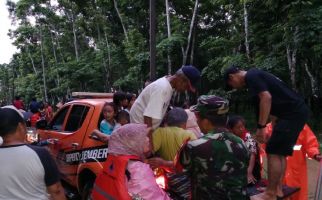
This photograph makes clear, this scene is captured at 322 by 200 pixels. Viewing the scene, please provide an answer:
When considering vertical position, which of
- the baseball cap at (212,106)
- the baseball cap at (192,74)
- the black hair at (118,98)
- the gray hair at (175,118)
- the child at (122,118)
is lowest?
the child at (122,118)

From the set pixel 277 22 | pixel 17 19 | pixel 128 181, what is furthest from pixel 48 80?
pixel 128 181

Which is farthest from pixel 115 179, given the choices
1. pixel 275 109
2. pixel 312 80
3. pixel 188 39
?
pixel 188 39

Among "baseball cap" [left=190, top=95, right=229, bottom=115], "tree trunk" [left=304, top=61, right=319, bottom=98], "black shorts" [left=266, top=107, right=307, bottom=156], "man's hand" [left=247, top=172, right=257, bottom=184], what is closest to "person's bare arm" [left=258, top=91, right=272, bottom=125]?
"black shorts" [left=266, top=107, right=307, bottom=156]

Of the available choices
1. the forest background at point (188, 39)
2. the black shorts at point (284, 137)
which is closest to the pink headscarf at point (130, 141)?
the black shorts at point (284, 137)

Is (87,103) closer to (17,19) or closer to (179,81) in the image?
(179,81)

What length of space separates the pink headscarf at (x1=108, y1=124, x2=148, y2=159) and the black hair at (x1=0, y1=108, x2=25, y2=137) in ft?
2.80

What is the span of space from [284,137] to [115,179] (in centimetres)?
182

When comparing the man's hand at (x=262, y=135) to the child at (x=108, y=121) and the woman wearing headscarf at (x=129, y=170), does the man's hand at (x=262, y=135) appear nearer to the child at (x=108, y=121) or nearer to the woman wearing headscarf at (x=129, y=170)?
the woman wearing headscarf at (x=129, y=170)

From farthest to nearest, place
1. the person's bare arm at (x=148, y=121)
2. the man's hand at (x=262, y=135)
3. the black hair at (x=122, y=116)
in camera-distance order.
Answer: the black hair at (x=122, y=116)
the person's bare arm at (x=148, y=121)
the man's hand at (x=262, y=135)

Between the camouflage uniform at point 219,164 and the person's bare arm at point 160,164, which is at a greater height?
the camouflage uniform at point 219,164

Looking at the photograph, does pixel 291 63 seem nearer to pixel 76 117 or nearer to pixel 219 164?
pixel 76 117

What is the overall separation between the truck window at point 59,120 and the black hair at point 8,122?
3.99m

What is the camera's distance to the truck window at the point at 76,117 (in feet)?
20.6

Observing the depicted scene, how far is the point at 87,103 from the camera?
6320 millimetres
